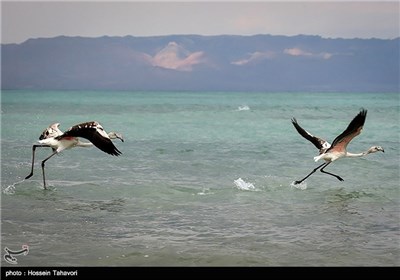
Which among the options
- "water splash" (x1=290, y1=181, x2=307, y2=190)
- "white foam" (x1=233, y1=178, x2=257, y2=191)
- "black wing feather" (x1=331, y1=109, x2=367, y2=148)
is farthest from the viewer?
"water splash" (x1=290, y1=181, x2=307, y2=190)

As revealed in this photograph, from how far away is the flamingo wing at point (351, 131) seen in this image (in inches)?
431

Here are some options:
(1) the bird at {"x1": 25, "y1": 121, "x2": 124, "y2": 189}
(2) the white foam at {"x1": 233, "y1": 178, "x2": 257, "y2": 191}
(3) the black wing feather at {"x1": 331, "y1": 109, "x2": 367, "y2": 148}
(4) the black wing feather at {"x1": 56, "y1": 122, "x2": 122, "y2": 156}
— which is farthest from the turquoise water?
(3) the black wing feather at {"x1": 331, "y1": 109, "x2": 367, "y2": 148}

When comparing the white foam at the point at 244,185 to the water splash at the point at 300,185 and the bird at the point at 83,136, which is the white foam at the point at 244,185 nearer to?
the water splash at the point at 300,185

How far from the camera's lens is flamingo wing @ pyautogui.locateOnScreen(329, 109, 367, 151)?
Answer: 1095 cm

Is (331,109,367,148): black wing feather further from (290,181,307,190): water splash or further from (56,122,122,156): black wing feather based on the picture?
(56,122,122,156): black wing feather

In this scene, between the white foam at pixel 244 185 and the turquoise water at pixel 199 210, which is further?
the white foam at pixel 244 185

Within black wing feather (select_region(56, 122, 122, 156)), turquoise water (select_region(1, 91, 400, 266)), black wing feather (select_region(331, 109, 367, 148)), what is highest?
black wing feather (select_region(331, 109, 367, 148))

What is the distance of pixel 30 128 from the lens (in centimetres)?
2878

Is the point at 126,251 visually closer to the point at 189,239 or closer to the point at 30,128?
the point at 189,239

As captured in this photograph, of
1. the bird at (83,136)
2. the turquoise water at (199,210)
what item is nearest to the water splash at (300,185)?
the turquoise water at (199,210)

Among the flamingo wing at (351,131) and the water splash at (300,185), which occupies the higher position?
the flamingo wing at (351,131)

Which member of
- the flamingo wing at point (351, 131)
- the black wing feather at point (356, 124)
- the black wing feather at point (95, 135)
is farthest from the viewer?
the flamingo wing at point (351, 131)

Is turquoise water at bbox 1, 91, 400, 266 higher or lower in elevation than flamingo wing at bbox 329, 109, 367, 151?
lower

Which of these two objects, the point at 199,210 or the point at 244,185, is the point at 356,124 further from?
the point at 199,210
